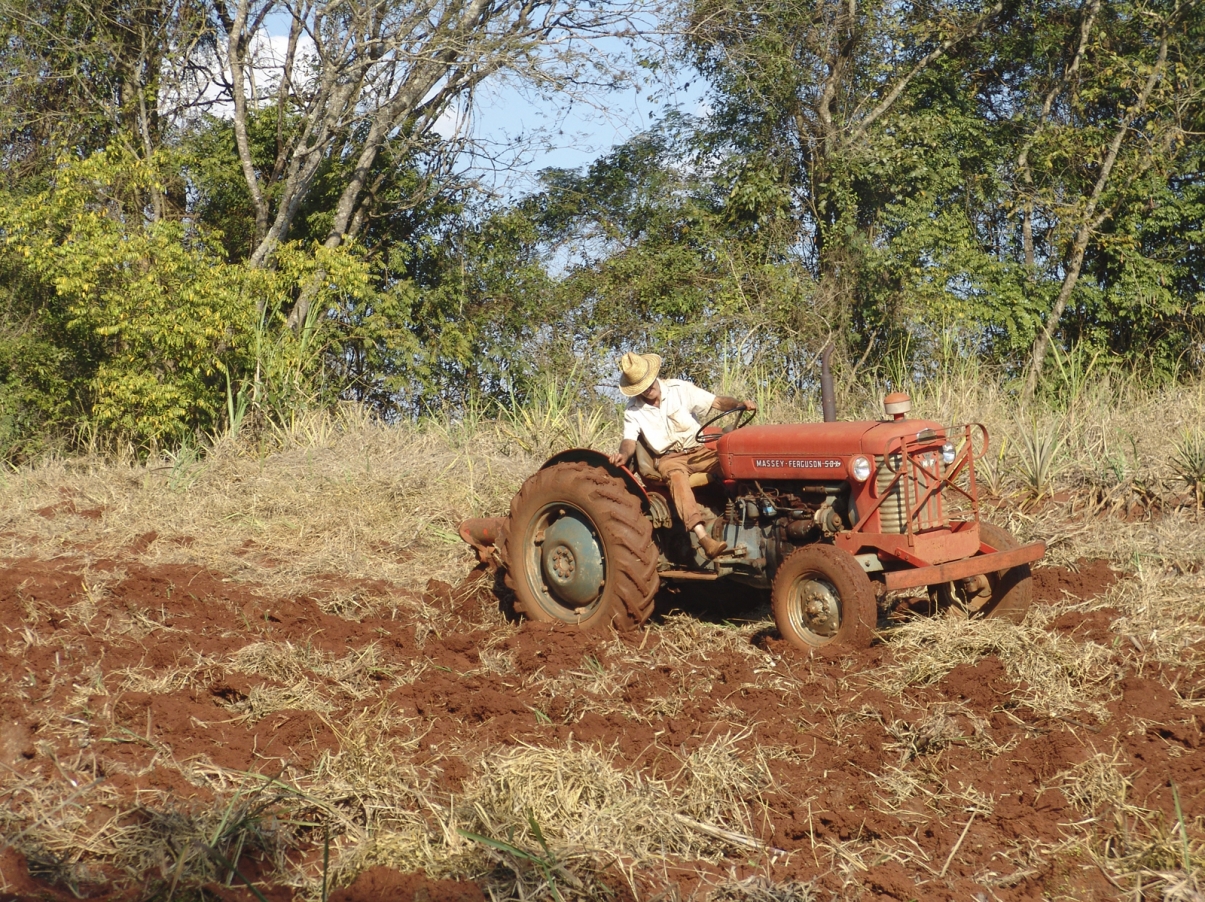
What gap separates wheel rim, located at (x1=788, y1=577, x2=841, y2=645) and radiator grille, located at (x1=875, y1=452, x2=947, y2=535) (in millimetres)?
436

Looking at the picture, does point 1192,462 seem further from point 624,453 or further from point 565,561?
point 565,561

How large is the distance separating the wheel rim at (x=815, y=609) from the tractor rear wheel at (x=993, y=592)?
0.70 meters

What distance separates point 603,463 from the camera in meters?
6.35

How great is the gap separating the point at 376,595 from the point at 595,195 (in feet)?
37.9

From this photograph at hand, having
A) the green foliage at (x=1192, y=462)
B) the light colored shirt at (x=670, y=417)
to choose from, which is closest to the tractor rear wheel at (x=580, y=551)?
the light colored shirt at (x=670, y=417)

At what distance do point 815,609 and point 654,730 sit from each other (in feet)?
4.08

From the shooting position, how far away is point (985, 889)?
132 inches

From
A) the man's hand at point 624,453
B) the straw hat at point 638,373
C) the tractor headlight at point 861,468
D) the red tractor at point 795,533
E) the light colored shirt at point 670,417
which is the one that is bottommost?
the red tractor at point 795,533

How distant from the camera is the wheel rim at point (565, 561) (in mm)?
6270

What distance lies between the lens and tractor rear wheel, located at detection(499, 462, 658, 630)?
601cm

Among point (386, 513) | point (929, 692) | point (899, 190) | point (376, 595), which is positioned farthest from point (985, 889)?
point (899, 190)

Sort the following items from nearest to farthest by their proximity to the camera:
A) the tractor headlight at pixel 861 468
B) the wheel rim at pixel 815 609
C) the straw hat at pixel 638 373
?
1. the wheel rim at pixel 815 609
2. the tractor headlight at pixel 861 468
3. the straw hat at pixel 638 373

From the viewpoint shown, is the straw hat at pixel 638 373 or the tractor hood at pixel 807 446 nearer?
the tractor hood at pixel 807 446

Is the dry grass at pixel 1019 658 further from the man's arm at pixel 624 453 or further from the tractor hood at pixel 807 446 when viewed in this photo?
the man's arm at pixel 624 453
